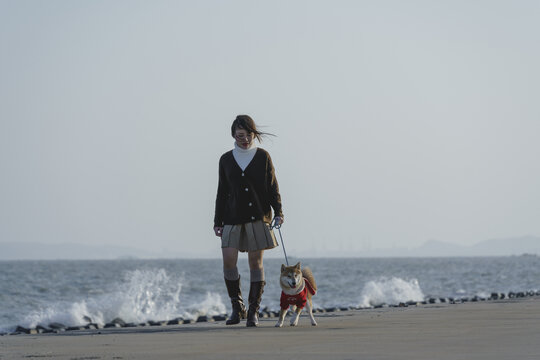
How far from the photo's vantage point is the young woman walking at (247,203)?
29.6ft

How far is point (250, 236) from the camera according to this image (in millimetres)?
9016

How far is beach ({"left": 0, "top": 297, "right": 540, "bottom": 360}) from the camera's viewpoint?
5.57 meters

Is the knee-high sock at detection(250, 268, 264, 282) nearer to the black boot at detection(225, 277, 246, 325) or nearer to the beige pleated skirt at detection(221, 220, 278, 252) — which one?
the black boot at detection(225, 277, 246, 325)

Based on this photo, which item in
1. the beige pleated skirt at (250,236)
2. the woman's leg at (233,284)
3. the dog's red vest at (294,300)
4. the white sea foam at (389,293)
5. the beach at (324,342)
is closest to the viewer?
the beach at (324,342)

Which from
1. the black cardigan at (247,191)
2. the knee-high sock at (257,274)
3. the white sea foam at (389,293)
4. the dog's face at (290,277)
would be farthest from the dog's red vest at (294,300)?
the white sea foam at (389,293)

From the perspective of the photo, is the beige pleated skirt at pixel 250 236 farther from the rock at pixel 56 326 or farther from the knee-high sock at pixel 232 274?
the rock at pixel 56 326

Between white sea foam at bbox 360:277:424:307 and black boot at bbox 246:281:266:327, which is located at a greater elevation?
black boot at bbox 246:281:266:327

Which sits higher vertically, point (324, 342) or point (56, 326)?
point (324, 342)

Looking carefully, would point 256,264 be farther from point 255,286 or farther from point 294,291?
point 294,291

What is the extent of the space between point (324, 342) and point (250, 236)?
2.77 m

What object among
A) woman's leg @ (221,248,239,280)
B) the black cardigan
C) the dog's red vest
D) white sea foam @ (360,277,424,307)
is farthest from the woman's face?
white sea foam @ (360,277,424,307)

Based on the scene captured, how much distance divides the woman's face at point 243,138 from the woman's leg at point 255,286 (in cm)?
106

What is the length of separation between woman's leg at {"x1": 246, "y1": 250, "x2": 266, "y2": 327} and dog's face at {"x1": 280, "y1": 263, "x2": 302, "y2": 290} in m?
0.40

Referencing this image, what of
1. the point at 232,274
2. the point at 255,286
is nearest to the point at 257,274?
the point at 255,286
